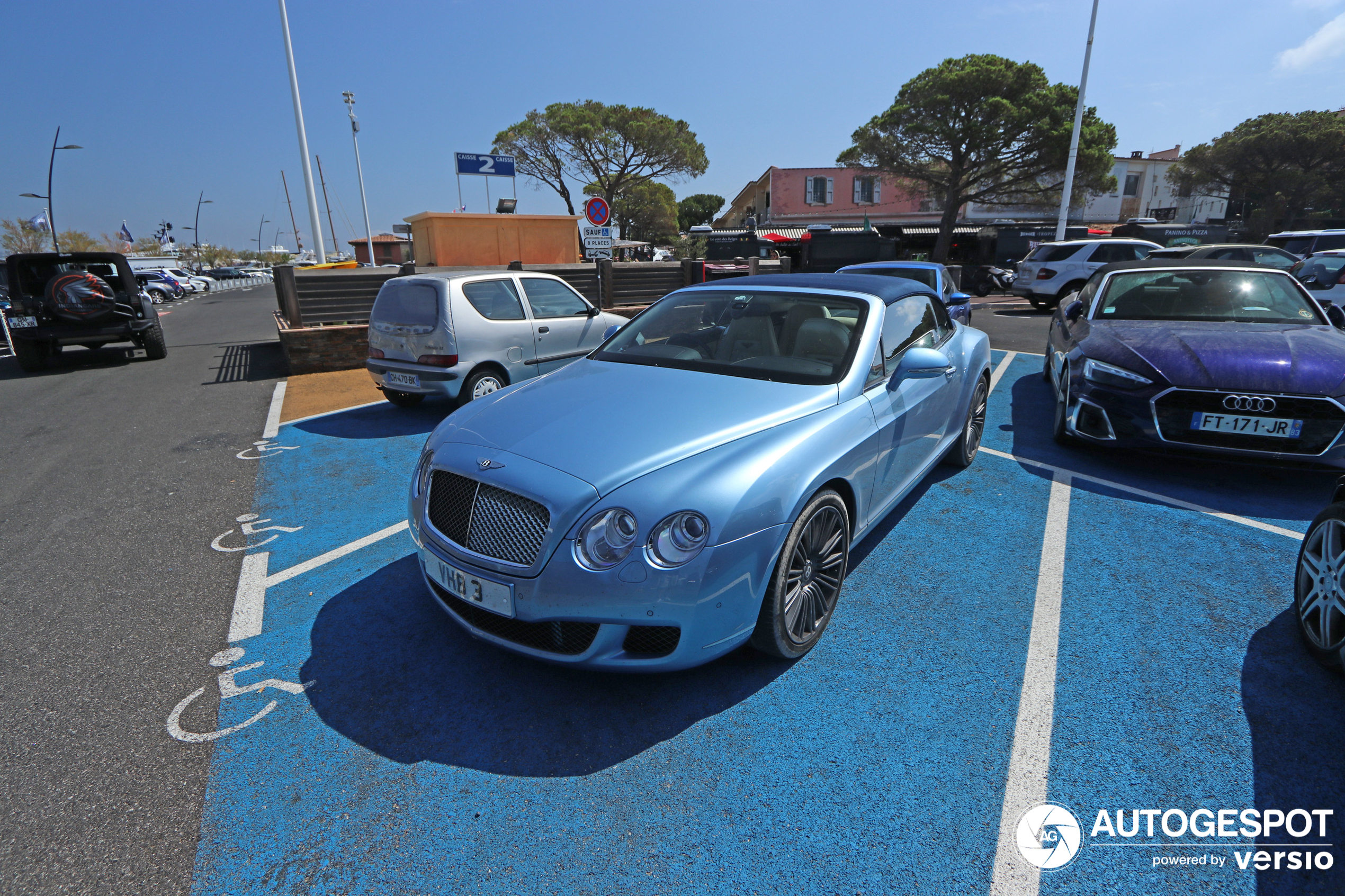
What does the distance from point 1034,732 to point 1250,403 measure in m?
3.22

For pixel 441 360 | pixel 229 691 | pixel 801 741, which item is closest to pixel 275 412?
pixel 441 360

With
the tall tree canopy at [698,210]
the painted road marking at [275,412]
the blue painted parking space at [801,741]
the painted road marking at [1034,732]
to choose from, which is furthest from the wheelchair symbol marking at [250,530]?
the tall tree canopy at [698,210]

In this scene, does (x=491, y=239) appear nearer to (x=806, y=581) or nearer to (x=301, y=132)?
(x=301, y=132)

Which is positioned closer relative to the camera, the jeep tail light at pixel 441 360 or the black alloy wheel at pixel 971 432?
the black alloy wheel at pixel 971 432

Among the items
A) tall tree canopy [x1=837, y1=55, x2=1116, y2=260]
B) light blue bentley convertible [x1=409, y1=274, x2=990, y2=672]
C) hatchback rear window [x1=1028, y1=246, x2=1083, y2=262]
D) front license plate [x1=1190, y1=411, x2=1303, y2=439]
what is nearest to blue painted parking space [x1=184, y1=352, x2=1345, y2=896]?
light blue bentley convertible [x1=409, y1=274, x2=990, y2=672]

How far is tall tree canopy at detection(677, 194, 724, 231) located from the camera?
71.2 metres

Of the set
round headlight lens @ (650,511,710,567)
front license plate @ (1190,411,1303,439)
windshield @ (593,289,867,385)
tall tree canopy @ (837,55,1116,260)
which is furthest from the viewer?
tall tree canopy @ (837,55,1116,260)

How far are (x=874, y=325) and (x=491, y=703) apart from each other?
2.54 metres

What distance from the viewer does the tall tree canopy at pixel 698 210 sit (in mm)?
71188

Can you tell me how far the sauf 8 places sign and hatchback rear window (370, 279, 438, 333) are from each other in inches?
246

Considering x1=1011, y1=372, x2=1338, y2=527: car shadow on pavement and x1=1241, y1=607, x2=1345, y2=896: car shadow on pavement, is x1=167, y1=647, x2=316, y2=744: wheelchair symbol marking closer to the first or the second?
x1=1241, y1=607, x2=1345, y2=896: car shadow on pavement

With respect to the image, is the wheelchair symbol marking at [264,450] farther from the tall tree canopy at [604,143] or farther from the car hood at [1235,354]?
the tall tree canopy at [604,143]

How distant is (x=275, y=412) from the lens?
7594 mm

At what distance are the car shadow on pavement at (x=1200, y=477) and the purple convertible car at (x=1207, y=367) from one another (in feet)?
0.59
